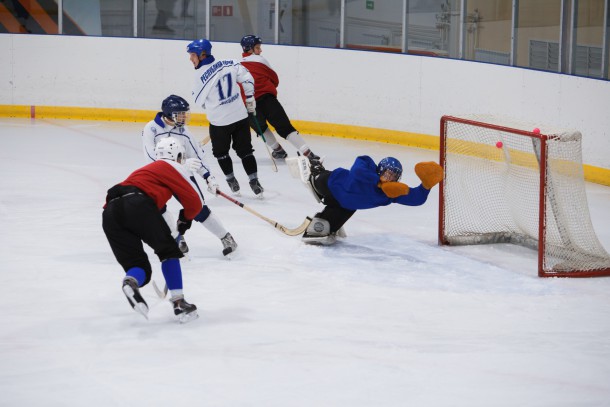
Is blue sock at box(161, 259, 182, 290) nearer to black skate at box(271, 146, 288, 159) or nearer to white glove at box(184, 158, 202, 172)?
white glove at box(184, 158, 202, 172)

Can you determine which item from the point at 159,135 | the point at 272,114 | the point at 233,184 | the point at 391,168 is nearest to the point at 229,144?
the point at 233,184

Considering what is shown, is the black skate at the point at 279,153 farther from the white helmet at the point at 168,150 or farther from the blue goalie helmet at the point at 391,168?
the white helmet at the point at 168,150

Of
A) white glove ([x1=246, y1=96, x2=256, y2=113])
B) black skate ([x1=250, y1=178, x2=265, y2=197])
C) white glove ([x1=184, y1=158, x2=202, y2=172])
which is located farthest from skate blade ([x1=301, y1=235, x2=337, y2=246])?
white glove ([x1=246, y1=96, x2=256, y2=113])

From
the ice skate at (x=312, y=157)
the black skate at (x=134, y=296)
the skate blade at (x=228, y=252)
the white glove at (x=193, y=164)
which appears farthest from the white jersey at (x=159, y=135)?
the black skate at (x=134, y=296)

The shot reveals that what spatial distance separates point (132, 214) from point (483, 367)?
66.1 inches

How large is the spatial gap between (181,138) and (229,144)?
170 centimetres

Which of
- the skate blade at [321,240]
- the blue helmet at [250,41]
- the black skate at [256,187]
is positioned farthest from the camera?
A: the blue helmet at [250,41]

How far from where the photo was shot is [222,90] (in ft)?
25.5

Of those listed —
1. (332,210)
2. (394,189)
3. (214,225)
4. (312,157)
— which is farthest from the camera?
(312,157)

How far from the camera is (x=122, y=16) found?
37.5 feet

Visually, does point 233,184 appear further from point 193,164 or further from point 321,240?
point 193,164

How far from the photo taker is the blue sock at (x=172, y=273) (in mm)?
4891

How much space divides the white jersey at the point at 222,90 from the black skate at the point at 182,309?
300cm

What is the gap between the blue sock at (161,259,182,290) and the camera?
4891 millimetres
